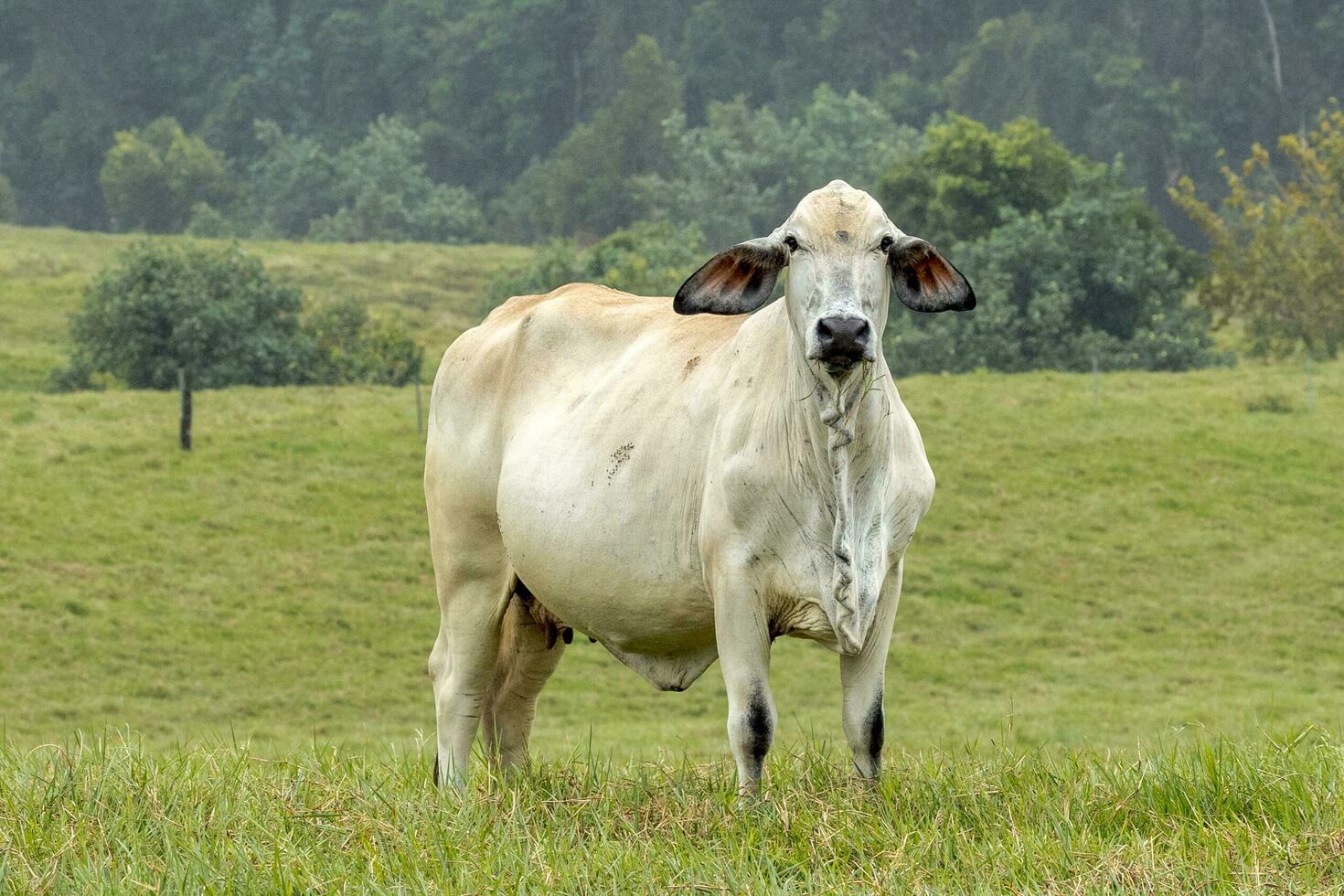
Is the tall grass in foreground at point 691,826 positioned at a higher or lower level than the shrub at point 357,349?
higher

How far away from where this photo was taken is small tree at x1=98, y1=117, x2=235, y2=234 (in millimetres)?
70438

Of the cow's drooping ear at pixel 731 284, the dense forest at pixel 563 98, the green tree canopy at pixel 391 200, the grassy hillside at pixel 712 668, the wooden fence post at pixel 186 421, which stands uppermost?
the dense forest at pixel 563 98

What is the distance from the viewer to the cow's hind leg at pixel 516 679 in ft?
22.2

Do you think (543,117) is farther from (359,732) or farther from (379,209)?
(359,732)

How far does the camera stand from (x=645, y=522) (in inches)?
223

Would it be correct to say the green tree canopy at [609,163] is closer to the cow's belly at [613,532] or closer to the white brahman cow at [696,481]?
the white brahman cow at [696,481]

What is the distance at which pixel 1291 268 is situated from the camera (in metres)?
39.1

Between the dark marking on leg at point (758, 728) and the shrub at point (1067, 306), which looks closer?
the dark marking on leg at point (758, 728)

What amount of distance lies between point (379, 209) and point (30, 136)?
21872 mm

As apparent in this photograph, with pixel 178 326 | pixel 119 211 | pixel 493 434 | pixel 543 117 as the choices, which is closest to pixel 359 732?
pixel 493 434

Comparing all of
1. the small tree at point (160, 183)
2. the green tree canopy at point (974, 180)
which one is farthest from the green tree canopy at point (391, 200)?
the green tree canopy at point (974, 180)

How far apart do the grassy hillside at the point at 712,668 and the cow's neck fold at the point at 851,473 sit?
10789 millimetres

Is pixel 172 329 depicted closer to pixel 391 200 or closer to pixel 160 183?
pixel 391 200

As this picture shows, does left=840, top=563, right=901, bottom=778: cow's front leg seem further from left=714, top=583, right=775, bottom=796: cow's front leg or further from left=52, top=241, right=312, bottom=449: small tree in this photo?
left=52, top=241, right=312, bottom=449: small tree
